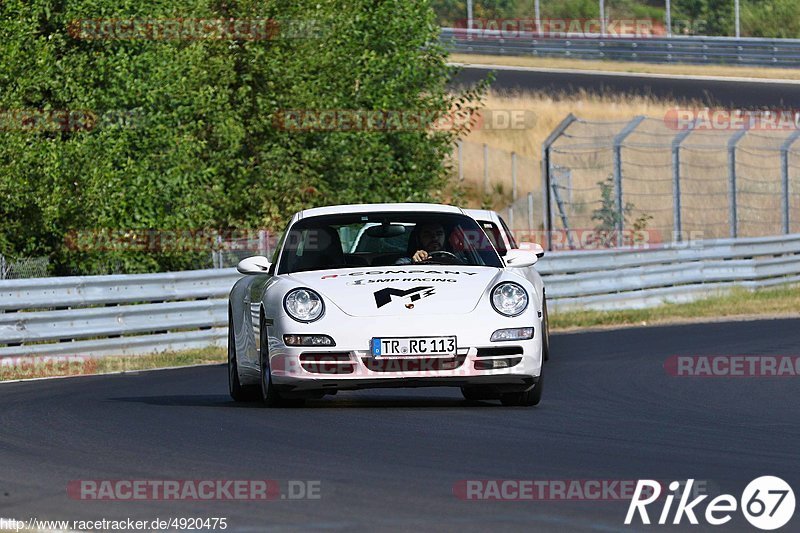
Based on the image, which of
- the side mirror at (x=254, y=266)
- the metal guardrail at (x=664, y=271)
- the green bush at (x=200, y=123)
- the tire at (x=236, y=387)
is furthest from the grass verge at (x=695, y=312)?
the side mirror at (x=254, y=266)

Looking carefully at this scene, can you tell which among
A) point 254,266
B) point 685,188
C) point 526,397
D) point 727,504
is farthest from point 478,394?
point 685,188

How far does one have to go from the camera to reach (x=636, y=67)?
55.2 meters

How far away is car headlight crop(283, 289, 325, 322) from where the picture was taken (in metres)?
10.7

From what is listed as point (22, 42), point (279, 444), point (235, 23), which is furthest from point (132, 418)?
point (235, 23)

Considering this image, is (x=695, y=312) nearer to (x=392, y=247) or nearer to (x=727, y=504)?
(x=392, y=247)

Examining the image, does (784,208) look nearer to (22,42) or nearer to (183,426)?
(22,42)

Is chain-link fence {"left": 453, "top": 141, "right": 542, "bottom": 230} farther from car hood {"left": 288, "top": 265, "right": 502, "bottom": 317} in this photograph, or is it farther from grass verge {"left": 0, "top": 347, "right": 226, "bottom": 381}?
car hood {"left": 288, "top": 265, "right": 502, "bottom": 317}

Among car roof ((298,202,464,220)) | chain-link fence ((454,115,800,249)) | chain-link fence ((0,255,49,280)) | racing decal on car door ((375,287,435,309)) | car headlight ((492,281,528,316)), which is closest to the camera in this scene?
racing decal on car door ((375,287,435,309))

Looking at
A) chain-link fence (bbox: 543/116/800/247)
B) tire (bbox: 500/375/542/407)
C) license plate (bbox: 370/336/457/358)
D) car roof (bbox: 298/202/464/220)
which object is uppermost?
car roof (bbox: 298/202/464/220)

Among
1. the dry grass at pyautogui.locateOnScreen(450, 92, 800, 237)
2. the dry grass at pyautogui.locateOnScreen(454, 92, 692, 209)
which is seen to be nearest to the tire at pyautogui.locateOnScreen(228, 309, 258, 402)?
the dry grass at pyautogui.locateOnScreen(450, 92, 800, 237)

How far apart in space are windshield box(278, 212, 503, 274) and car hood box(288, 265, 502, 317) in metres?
0.32

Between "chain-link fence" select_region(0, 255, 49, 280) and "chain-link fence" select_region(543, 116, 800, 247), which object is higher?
"chain-link fence" select_region(0, 255, 49, 280)

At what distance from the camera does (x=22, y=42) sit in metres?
22.2

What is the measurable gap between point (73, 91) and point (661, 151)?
1014 inches
